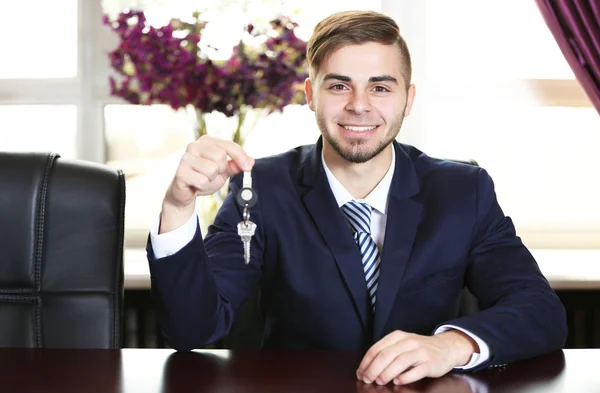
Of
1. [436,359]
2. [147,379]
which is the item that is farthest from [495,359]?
[147,379]

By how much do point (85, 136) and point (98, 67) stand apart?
0.88 feet

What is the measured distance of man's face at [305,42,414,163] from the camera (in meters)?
2.05

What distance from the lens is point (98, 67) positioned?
330cm

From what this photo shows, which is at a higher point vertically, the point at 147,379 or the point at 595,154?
the point at 595,154

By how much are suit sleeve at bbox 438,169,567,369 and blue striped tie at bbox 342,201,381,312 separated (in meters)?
0.24

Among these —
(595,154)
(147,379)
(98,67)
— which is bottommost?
(147,379)

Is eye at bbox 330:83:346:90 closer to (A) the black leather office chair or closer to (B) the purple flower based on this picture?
(A) the black leather office chair

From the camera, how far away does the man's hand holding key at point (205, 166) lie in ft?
5.21

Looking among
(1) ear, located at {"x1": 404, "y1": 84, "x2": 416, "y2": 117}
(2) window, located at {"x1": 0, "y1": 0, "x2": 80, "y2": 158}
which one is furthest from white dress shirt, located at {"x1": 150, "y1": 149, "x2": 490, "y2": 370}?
(2) window, located at {"x1": 0, "y1": 0, "x2": 80, "y2": 158}

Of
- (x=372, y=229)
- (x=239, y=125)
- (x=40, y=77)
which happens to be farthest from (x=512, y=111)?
(x=40, y=77)

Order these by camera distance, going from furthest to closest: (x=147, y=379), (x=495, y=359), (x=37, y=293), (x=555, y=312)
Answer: (x=37, y=293), (x=555, y=312), (x=495, y=359), (x=147, y=379)

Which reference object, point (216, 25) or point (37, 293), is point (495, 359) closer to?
point (37, 293)

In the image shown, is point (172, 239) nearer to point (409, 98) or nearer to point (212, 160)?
point (212, 160)

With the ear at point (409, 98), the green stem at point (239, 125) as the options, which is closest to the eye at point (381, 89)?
the ear at point (409, 98)
